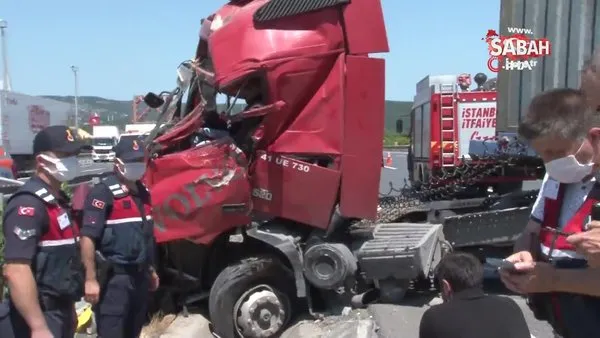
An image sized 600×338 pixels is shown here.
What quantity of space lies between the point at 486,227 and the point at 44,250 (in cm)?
496

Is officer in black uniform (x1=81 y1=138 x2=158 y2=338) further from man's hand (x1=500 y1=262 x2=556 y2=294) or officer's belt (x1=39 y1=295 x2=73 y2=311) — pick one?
man's hand (x1=500 y1=262 x2=556 y2=294)

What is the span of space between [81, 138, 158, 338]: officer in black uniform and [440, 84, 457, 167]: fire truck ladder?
6.96 m

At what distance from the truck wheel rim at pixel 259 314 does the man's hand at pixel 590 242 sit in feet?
16.5

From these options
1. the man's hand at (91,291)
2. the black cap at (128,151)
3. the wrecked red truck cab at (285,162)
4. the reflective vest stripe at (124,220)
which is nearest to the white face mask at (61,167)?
the man's hand at (91,291)

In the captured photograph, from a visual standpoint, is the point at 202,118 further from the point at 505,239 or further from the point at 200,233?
the point at 505,239

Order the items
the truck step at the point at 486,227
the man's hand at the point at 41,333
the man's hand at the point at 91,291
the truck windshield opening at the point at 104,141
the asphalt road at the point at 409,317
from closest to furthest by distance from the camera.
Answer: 1. the man's hand at the point at 41,333
2. the man's hand at the point at 91,291
3. the asphalt road at the point at 409,317
4. the truck step at the point at 486,227
5. the truck windshield opening at the point at 104,141

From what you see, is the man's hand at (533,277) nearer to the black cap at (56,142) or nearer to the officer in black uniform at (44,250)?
the officer in black uniform at (44,250)

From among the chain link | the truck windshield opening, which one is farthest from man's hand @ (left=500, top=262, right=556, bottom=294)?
the truck windshield opening

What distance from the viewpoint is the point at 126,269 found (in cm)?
496

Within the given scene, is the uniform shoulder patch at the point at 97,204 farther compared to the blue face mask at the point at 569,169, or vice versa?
the uniform shoulder patch at the point at 97,204

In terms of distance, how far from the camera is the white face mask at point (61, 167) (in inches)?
155

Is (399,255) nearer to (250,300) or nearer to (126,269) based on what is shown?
(250,300)

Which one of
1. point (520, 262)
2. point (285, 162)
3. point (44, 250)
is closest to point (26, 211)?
point (44, 250)

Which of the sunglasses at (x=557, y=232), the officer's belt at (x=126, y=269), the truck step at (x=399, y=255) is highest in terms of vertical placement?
the sunglasses at (x=557, y=232)
